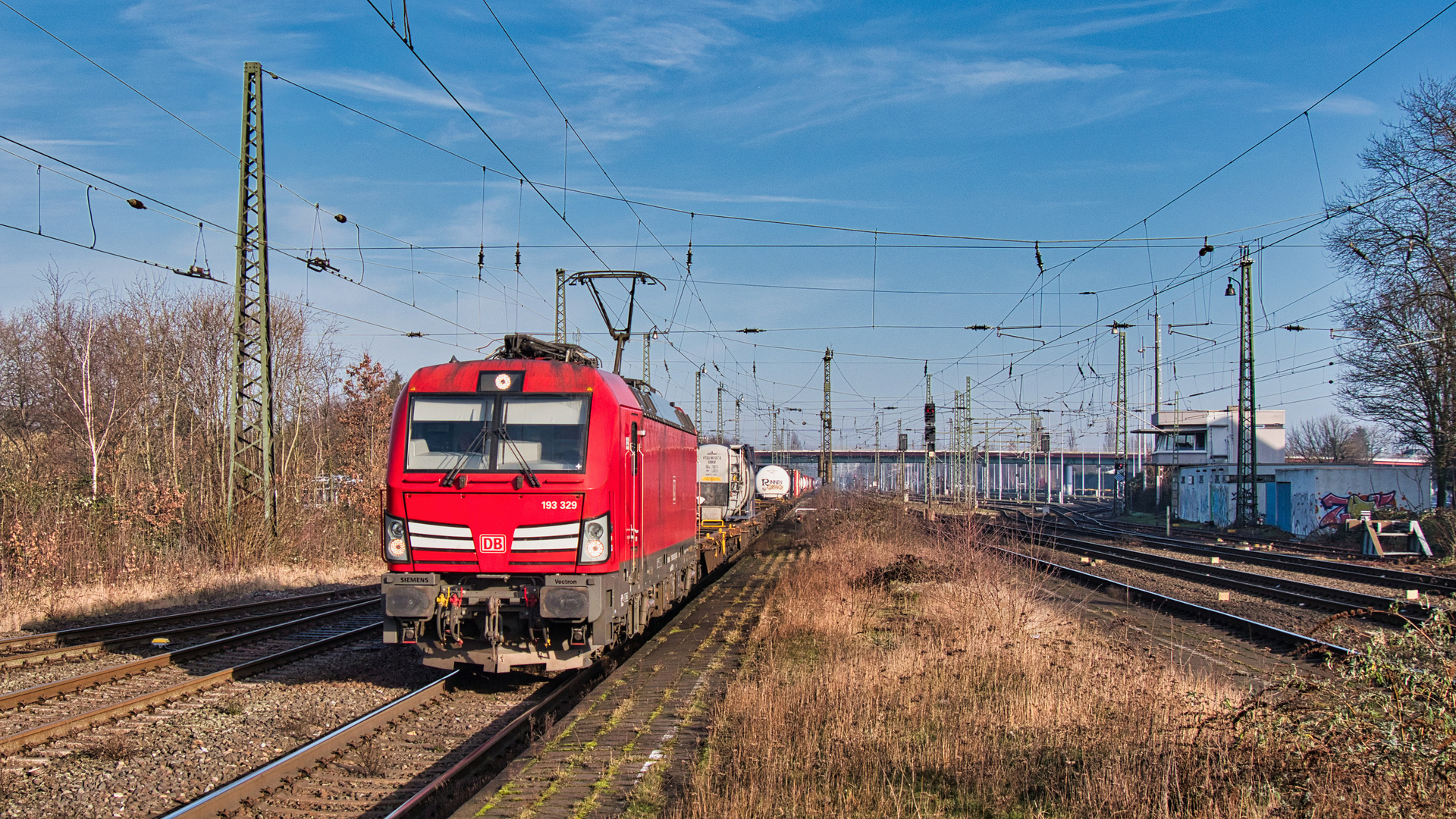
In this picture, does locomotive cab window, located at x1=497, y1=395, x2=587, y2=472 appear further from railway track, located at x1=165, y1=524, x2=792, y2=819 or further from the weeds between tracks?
the weeds between tracks

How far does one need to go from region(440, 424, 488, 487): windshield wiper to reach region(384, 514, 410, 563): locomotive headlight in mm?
627

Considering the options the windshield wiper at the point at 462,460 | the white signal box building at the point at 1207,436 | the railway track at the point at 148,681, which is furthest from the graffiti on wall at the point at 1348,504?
the railway track at the point at 148,681

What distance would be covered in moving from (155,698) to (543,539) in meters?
3.83

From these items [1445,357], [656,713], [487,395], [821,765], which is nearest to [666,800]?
[821,765]

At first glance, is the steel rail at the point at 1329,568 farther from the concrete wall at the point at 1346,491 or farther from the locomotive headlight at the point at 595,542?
the locomotive headlight at the point at 595,542

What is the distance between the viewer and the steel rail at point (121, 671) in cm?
873

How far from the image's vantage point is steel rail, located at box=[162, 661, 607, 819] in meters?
6.09

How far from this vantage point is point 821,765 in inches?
247

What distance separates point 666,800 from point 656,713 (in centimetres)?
255

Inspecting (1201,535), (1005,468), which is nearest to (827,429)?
(1201,535)

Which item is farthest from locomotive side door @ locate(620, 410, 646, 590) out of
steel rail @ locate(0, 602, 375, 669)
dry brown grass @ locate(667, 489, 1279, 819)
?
steel rail @ locate(0, 602, 375, 669)

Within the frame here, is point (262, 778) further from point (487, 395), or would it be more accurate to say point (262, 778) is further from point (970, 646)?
point (970, 646)

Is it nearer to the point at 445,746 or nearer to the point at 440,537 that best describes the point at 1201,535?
the point at 440,537

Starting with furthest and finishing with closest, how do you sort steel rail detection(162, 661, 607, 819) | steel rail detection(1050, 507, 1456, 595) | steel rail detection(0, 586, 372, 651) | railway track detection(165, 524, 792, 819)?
steel rail detection(1050, 507, 1456, 595) < steel rail detection(0, 586, 372, 651) < railway track detection(165, 524, 792, 819) < steel rail detection(162, 661, 607, 819)
